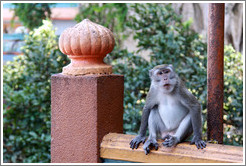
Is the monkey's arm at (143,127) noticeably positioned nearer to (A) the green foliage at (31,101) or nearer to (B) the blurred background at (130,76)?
(B) the blurred background at (130,76)

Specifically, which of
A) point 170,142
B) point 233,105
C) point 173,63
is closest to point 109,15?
point 173,63

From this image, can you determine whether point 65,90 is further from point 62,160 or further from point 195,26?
point 195,26

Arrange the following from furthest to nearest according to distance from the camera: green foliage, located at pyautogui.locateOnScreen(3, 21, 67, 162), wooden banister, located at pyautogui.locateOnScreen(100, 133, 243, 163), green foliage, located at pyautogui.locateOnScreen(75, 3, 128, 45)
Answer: green foliage, located at pyautogui.locateOnScreen(75, 3, 128, 45)
green foliage, located at pyautogui.locateOnScreen(3, 21, 67, 162)
wooden banister, located at pyautogui.locateOnScreen(100, 133, 243, 163)

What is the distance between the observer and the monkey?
264cm

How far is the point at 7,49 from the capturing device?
8492 mm

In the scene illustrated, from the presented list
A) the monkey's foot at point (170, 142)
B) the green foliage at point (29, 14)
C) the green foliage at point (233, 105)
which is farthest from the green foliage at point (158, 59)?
the green foliage at point (29, 14)

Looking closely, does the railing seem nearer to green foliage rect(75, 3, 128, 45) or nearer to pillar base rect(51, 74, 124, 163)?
pillar base rect(51, 74, 124, 163)

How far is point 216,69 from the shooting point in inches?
102

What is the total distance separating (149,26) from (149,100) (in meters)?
2.15

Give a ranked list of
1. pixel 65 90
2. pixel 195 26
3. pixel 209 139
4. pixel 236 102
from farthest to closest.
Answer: pixel 195 26
pixel 236 102
pixel 209 139
pixel 65 90

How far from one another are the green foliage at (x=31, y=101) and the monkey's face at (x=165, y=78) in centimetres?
214

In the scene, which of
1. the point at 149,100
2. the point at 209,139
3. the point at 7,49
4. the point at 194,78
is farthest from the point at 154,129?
the point at 7,49

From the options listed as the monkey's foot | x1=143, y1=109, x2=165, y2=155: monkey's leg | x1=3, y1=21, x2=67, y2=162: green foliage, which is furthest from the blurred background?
the monkey's foot

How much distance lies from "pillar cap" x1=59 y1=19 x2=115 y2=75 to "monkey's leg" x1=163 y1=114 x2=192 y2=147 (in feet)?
2.27
